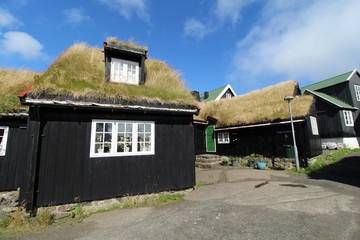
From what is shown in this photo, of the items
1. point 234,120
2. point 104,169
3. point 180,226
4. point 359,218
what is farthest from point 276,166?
point 104,169

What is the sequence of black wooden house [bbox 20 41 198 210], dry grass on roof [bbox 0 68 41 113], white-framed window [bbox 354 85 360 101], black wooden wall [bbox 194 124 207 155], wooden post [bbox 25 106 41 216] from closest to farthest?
wooden post [bbox 25 106 41 216] < black wooden house [bbox 20 41 198 210] < dry grass on roof [bbox 0 68 41 113] < black wooden wall [bbox 194 124 207 155] < white-framed window [bbox 354 85 360 101]

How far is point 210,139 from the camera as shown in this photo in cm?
1709

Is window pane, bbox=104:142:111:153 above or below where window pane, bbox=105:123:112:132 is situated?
below

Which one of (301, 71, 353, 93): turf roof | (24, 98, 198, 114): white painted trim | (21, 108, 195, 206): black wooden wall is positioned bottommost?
(21, 108, 195, 206): black wooden wall

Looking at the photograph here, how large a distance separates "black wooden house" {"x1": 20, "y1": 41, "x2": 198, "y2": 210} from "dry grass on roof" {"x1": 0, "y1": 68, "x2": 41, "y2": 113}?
374 centimetres

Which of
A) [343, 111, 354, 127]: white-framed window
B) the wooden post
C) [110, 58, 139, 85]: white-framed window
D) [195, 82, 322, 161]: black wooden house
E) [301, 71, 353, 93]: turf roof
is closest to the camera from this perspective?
the wooden post

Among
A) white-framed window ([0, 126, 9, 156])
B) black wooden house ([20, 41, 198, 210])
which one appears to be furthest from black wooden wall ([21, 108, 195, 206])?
white-framed window ([0, 126, 9, 156])

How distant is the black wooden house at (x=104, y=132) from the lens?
5.63m

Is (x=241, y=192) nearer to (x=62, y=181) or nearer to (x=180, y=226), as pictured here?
(x=180, y=226)

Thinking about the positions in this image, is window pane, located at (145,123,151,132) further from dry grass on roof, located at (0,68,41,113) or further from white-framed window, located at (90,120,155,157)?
dry grass on roof, located at (0,68,41,113)

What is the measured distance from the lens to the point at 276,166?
12547 millimetres

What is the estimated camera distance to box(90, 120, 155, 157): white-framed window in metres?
6.27

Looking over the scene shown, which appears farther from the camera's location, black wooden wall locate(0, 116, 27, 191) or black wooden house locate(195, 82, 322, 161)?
black wooden house locate(195, 82, 322, 161)

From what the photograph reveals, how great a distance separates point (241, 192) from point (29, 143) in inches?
307
